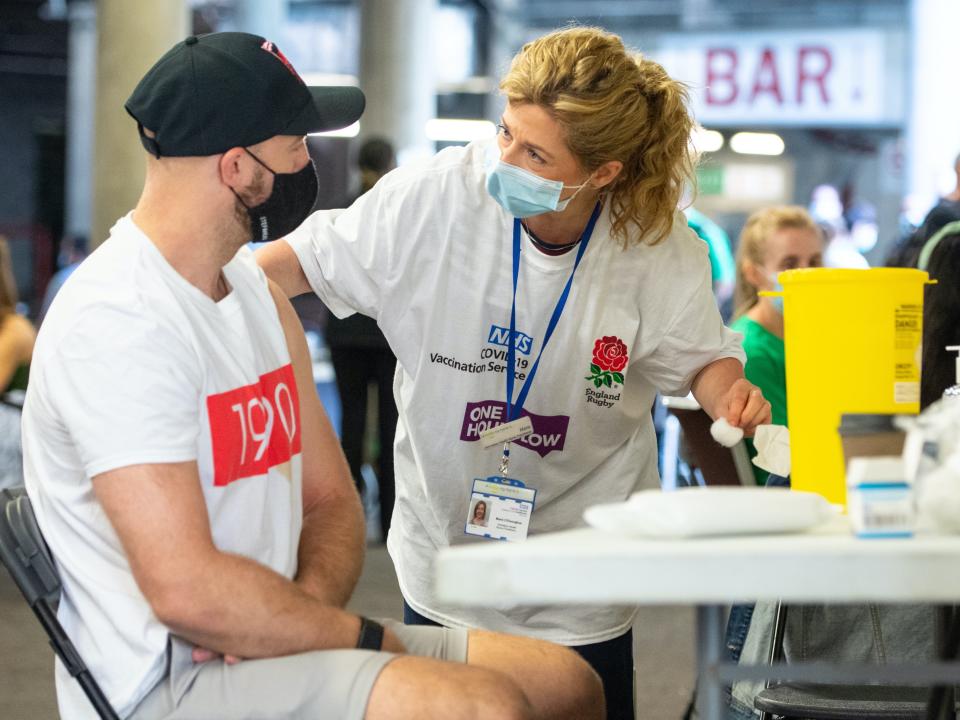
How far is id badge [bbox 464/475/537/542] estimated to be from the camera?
2.09m

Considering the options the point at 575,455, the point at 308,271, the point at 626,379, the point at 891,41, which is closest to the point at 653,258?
the point at 626,379

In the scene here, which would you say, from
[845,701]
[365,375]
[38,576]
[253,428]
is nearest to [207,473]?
[253,428]

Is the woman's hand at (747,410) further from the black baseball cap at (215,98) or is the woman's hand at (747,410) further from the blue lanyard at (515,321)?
the black baseball cap at (215,98)

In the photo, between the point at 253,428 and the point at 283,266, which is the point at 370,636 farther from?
the point at 283,266

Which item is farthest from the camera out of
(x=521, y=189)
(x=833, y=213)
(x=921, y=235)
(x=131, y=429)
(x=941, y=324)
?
(x=833, y=213)

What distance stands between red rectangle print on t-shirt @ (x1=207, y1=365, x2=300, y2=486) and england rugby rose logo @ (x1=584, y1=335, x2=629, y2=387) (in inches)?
22.5

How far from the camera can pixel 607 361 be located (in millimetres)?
2094

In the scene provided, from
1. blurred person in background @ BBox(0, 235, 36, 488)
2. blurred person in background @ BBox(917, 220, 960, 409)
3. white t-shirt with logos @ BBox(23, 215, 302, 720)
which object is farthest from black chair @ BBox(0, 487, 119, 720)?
blurred person in background @ BBox(0, 235, 36, 488)

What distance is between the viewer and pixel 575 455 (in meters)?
2.14

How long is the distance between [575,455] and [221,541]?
29.3 inches

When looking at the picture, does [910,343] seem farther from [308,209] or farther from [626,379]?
[308,209]

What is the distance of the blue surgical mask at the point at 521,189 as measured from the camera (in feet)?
6.52

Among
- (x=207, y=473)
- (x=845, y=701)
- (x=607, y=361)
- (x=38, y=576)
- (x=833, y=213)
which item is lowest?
(x=845, y=701)

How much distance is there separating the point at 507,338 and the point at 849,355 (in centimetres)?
66
